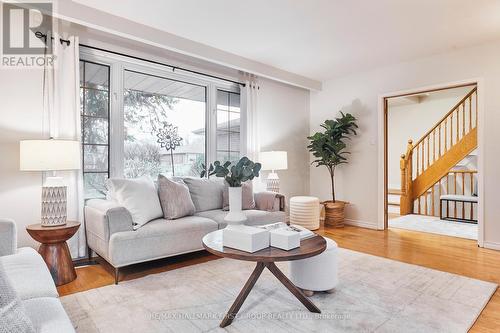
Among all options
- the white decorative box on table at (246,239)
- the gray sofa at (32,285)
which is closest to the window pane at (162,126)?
the gray sofa at (32,285)

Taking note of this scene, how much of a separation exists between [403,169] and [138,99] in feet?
17.6

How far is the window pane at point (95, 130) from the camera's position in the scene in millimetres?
3346

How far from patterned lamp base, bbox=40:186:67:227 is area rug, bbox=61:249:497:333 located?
0.72m

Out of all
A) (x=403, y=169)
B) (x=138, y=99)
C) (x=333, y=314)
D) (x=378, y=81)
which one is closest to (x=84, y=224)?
(x=138, y=99)

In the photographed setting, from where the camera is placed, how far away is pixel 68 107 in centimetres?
308

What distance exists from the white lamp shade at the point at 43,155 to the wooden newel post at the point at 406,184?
5.97 meters

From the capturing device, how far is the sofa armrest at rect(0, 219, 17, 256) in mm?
1957

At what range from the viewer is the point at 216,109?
4.54m

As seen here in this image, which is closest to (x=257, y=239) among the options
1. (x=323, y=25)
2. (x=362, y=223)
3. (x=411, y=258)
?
(x=411, y=258)

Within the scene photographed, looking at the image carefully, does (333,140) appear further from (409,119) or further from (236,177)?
(409,119)

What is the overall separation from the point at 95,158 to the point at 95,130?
320mm

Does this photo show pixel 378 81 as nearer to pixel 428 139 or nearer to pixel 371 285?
pixel 428 139

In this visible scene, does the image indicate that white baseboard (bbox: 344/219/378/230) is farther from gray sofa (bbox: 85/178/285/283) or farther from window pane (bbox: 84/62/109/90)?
window pane (bbox: 84/62/109/90)

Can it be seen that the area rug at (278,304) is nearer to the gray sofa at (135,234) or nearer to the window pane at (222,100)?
the gray sofa at (135,234)
